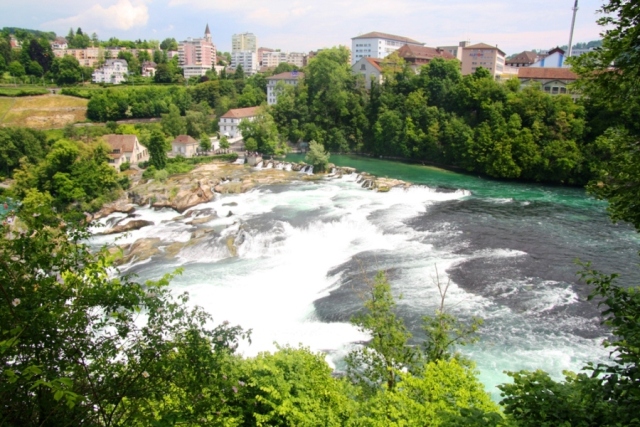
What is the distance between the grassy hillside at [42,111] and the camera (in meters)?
63.8

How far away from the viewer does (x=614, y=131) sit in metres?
7.85

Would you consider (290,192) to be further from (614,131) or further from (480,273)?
(614,131)

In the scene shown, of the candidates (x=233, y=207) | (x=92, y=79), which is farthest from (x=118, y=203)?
(x=92, y=79)

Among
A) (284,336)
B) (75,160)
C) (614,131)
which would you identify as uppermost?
(614,131)

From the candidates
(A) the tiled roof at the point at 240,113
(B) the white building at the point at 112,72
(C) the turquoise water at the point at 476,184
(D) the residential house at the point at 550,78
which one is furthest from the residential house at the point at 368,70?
(B) the white building at the point at 112,72

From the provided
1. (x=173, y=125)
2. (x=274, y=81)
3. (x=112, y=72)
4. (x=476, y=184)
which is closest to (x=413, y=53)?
(x=274, y=81)

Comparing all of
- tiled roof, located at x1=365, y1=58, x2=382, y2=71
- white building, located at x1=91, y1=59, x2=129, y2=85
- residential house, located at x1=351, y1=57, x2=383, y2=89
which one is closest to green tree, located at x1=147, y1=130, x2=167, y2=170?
residential house, located at x1=351, y1=57, x2=383, y2=89

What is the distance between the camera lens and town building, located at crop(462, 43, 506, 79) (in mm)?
61531

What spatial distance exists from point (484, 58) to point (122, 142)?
46971mm

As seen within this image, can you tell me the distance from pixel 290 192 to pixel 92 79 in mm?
76866

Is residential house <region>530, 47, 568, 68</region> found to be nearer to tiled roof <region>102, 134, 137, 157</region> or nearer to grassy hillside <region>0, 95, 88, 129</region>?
tiled roof <region>102, 134, 137, 157</region>

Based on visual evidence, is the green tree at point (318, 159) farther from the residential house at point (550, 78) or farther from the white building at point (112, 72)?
the white building at point (112, 72)

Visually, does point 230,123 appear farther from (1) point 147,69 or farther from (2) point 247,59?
(2) point 247,59

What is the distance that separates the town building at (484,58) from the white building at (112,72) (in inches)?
2654
